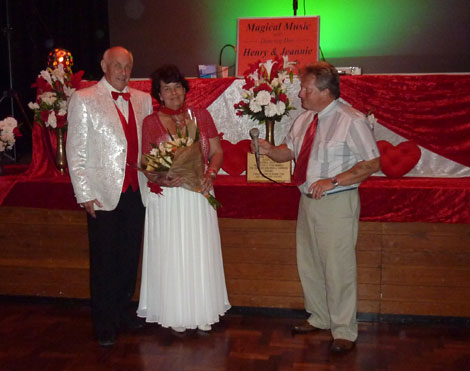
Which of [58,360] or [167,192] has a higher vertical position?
[167,192]

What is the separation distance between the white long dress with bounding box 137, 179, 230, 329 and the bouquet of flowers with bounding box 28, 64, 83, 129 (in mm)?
1046

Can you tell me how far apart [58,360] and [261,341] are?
1.09 metres

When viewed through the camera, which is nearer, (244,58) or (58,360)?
(58,360)

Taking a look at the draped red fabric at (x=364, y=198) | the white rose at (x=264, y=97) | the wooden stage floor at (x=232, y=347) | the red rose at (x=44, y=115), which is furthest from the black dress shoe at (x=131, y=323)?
the white rose at (x=264, y=97)

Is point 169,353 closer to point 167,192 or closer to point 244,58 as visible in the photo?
point 167,192

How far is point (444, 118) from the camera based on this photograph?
10.7 ft

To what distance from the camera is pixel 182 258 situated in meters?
2.78

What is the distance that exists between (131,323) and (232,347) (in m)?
0.66

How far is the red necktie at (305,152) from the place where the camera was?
105 inches

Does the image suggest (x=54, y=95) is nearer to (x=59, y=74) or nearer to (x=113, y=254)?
(x=59, y=74)

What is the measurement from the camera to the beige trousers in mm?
2625

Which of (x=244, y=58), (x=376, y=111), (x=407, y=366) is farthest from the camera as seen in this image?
(x=244, y=58)

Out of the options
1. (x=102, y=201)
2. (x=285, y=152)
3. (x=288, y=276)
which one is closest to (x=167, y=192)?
(x=102, y=201)

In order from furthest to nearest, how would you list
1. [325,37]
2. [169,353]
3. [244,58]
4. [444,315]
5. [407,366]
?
[325,37] → [244,58] → [444,315] → [169,353] → [407,366]
